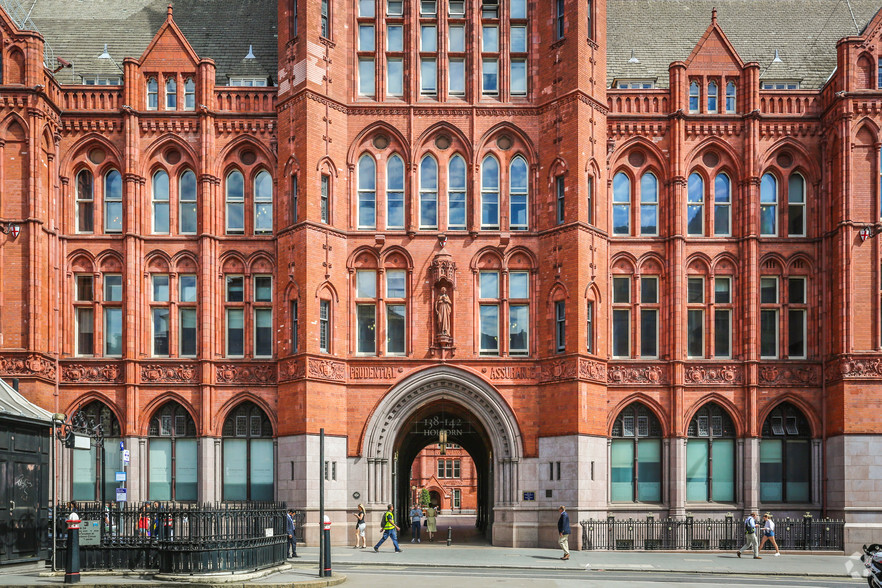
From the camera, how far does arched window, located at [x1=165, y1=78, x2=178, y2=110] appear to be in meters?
39.7

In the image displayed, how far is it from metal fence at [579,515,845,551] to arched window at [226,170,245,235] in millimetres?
16797

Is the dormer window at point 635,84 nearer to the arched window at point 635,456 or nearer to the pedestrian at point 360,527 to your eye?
the arched window at point 635,456

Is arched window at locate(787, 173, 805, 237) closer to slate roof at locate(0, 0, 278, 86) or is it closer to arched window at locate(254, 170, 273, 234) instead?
arched window at locate(254, 170, 273, 234)

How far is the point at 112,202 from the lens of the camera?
39750 mm

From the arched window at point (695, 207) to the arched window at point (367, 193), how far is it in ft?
39.5

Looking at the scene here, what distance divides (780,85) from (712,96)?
3741mm

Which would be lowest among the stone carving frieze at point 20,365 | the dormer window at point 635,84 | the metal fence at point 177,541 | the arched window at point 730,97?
the metal fence at point 177,541

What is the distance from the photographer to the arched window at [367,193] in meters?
39.1

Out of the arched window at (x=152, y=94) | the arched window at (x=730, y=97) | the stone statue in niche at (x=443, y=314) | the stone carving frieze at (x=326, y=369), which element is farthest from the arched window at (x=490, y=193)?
the arched window at (x=152, y=94)

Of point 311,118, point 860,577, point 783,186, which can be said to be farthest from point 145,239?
point 860,577

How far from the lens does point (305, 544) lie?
35844 mm

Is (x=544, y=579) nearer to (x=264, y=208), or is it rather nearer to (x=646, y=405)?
(x=646, y=405)

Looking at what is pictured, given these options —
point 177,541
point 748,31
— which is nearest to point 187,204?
point 177,541

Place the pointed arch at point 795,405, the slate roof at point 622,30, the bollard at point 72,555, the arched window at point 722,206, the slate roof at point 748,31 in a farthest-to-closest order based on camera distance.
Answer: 1. the slate roof at point 748,31
2. the slate roof at point 622,30
3. the arched window at point 722,206
4. the pointed arch at point 795,405
5. the bollard at point 72,555
